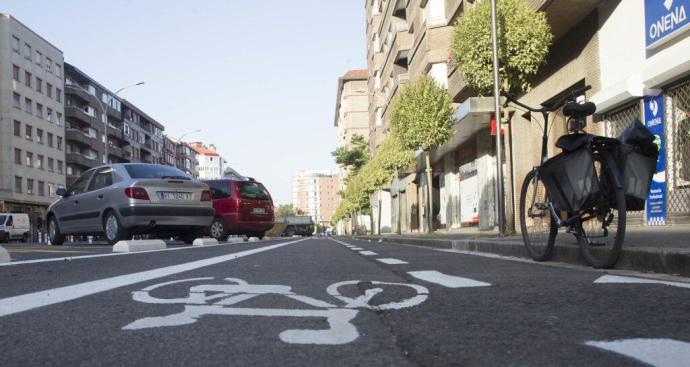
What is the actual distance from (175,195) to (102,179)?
1.41 m

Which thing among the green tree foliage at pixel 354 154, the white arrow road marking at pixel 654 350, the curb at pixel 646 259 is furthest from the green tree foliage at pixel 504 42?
the green tree foliage at pixel 354 154

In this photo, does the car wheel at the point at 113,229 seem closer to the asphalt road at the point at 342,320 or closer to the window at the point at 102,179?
the window at the point at 102,179

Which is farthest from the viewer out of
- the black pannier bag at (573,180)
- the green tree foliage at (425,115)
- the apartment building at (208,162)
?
the apartment building at (208,162)

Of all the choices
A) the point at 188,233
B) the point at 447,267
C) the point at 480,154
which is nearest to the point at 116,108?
the point at 480,154

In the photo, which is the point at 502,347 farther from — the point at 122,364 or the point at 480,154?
the point at 480,154

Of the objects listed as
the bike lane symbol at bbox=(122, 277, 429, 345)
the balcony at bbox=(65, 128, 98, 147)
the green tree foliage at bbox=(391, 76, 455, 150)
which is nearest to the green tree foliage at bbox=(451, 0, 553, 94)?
the green tree foliage at bbox=(391, 76, 455, 150)

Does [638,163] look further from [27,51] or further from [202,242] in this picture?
[27,51]

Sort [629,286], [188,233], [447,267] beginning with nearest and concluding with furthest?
[629,286], [447,267], [188,233]

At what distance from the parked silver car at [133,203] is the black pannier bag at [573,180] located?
787 centimetres

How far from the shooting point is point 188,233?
13.7 m

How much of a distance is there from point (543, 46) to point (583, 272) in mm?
11347

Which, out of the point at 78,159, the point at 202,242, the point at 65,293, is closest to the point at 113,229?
the point at 202,242

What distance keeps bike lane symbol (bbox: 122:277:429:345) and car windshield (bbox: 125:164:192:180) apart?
26.8ft

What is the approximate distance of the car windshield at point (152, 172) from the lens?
1150 cm
